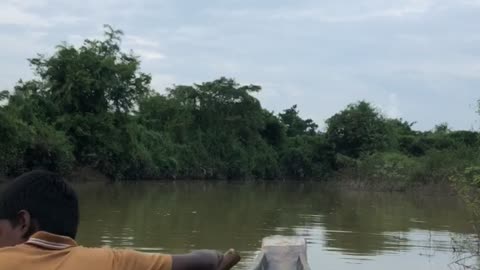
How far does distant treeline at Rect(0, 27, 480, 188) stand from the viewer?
29.4m

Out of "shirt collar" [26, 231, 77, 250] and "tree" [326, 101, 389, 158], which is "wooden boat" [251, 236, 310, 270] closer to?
"shirt collar" [26, 231, 77, 250]

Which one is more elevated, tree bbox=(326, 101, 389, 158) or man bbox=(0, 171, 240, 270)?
tree bbox=(326, 101, 389, 158)

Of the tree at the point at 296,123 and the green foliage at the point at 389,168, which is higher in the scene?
the tree at the point at 296,123

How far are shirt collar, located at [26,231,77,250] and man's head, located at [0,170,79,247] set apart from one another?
0.03 m

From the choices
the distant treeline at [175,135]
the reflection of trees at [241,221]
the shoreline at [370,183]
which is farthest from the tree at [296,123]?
the reflection of trees at [241,221]

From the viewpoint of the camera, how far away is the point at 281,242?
359cm

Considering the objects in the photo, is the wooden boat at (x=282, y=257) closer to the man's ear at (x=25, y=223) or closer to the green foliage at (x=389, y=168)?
the man's ear at (x=25, y=223)

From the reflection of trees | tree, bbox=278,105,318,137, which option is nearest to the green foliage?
the reflection of trees

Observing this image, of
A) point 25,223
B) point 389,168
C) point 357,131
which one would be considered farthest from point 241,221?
point 357,131

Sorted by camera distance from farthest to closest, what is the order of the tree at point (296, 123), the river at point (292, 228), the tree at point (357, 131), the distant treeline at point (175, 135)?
the tree at point (296, 123)
the tree at point (357, 131)
the distant treeline at point (175, 135)
the river at point (292, 228)

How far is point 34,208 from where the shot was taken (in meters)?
1.71

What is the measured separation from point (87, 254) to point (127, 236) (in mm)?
10640

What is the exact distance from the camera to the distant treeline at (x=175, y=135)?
29422mm

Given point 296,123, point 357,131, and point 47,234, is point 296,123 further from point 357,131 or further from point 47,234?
point 47,234
